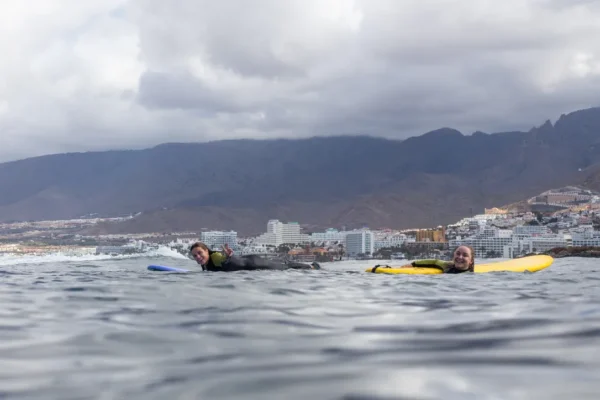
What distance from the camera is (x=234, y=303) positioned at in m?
9.24

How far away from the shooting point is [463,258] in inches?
659

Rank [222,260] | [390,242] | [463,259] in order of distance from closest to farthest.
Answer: [463,259]
[222,260]
[390,242]

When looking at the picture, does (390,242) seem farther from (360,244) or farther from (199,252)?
(199,252)

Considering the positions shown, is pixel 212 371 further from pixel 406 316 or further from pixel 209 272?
pixel 209 272

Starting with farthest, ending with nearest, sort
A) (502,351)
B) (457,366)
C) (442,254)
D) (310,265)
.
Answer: (442,254), (310,265), (502,351), (457,366)

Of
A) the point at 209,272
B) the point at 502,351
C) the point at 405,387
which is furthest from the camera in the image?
the point at 209,272

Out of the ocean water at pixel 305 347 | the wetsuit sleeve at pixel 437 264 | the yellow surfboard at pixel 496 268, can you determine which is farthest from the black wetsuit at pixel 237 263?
the ocean water at pixel 305 347

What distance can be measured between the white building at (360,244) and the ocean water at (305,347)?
424 feet

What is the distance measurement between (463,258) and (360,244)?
126882 mm

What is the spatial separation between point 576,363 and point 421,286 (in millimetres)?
7877

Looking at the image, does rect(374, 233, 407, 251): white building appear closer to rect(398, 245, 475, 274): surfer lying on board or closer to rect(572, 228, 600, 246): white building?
rect(572, 228, 600, 246): white building

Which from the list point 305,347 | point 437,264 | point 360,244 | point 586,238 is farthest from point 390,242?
point 305,347

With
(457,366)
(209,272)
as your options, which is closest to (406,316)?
(457,366)

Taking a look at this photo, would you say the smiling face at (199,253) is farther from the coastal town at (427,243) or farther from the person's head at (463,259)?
the coastal town at (427,243)
